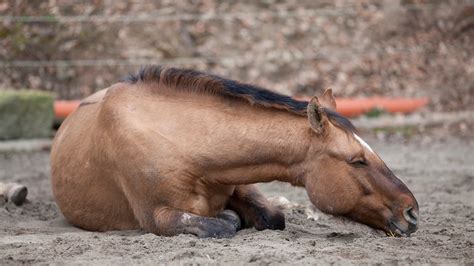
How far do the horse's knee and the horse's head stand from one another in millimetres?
605

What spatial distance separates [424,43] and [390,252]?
9.05 metres

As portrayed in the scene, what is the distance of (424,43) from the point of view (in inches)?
523

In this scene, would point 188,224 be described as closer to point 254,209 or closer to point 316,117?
point 254,209

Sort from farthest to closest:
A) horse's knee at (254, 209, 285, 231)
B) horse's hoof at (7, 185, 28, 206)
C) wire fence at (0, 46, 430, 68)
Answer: wire fence at (0, 46, 430, 68)
horse's hoof at (7, 185, 28, 206)
horse's knee at (254, 209, 285, 231)

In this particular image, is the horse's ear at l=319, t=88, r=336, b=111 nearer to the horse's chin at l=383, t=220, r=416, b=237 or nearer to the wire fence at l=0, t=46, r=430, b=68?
the horse's chin at l=383, t=220, r=416, b=237

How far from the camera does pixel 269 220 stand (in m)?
5.74

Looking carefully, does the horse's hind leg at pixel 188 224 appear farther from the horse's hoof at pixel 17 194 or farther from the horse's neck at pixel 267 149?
the horse's hoof at pixel 17 194

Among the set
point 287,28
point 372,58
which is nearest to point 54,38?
point 287,28

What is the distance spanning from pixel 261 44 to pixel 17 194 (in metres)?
6.74

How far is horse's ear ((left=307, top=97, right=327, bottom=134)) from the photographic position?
16.9ft

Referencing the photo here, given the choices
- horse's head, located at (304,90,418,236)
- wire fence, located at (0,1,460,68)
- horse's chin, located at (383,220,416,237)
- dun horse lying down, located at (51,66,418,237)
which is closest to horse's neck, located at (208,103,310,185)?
dun horse lying down, located at (51,66,418,237)

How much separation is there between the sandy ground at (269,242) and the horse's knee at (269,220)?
0.25 feet

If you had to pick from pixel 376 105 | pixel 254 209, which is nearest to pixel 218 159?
pixel 254 209

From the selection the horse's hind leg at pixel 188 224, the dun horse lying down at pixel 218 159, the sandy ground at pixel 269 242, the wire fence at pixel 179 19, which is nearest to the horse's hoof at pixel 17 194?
the sandy ground at pixel 269 242
